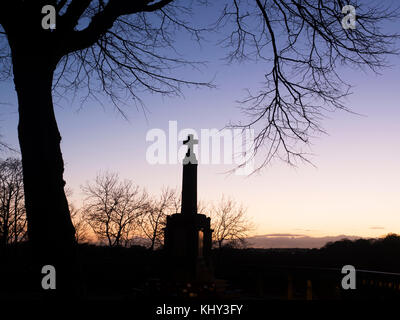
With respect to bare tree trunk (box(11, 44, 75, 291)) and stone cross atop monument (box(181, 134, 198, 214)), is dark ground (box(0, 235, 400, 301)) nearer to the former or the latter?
stone cross atop monument (box(181, 134, 198, 214))

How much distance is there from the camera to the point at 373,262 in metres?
17.4

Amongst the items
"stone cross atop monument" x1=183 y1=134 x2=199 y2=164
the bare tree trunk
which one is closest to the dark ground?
"stone cross atop monument" x1=183 y1=134 x2=199 y2=164

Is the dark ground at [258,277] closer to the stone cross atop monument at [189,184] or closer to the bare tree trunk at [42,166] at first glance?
the stone cross atop monument at [189,184]

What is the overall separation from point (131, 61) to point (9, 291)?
39.0 ft

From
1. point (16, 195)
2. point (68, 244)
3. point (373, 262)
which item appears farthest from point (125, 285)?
point (16, 195)

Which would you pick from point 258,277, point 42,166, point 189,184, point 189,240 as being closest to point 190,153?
point 189,184

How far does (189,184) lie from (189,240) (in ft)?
8.47

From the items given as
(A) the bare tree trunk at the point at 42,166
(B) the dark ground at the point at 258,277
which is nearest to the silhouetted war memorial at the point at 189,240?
(B) the dark ground at the point at 258,277

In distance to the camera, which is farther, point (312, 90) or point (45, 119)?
point (312, 90)

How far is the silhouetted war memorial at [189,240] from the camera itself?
15156 mm

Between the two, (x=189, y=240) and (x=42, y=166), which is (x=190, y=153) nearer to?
(x=189, y=240)

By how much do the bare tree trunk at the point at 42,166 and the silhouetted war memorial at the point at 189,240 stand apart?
40.4 feet
